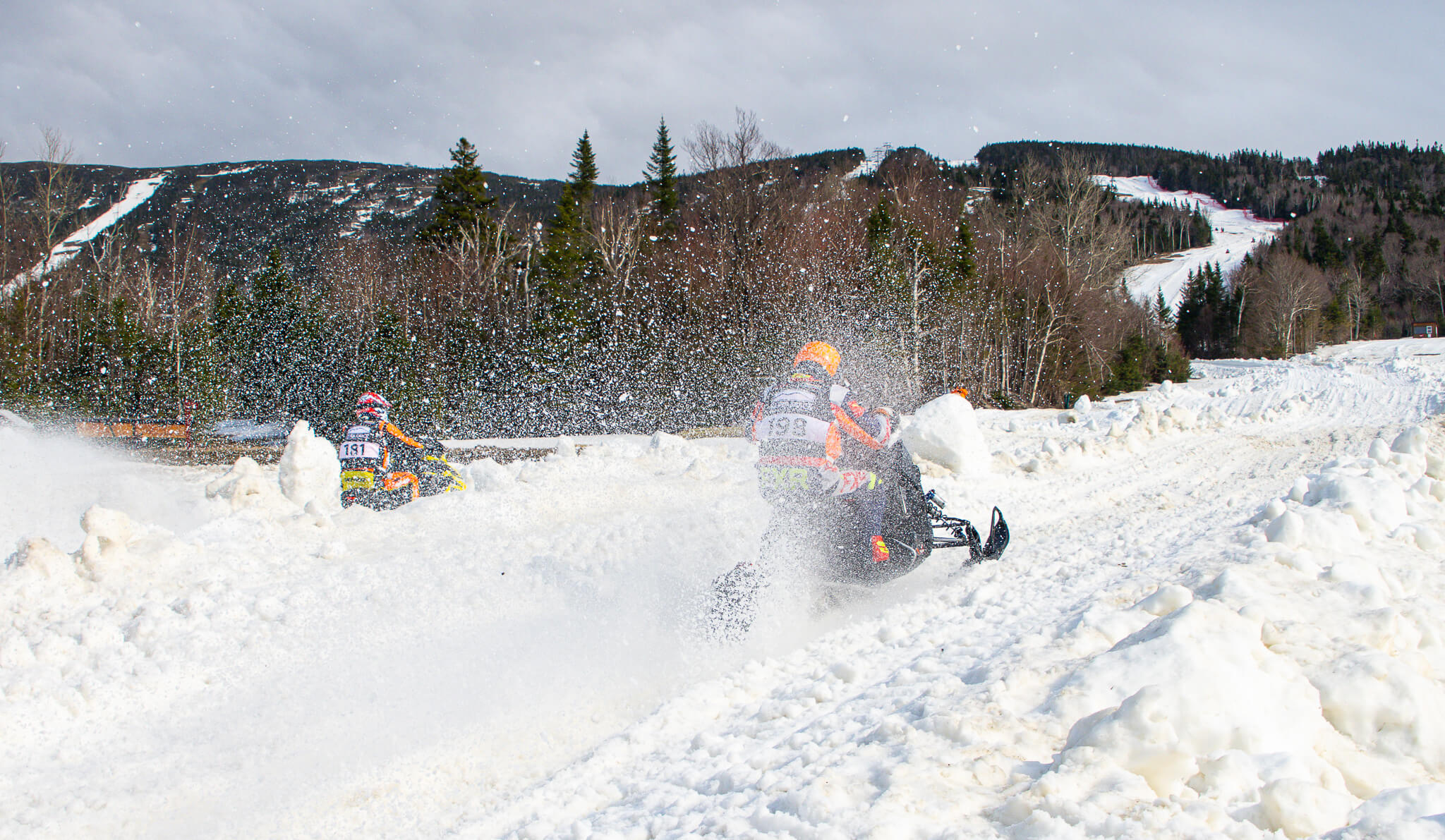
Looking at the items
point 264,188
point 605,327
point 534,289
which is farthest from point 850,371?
point 264,188

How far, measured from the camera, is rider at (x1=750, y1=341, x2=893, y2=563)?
5422 millimetres

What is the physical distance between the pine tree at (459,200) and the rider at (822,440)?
4226 cm

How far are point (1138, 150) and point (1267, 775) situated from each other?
21721 cm

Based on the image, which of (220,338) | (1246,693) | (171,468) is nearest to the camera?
(1246,693)

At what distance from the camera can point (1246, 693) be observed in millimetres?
2746

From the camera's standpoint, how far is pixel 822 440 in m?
5.41

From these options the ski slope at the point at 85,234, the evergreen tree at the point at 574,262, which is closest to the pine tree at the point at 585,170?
the evergreen tree at the point at 574,262

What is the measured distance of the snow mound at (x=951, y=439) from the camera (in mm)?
11578

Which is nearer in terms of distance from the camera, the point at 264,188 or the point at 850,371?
the point at 850,371

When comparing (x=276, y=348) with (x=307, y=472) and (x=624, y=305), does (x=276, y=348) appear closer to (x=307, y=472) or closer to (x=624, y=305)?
(x=624, y=305)

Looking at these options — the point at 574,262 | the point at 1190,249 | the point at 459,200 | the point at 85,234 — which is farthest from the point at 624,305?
the point at 85,234

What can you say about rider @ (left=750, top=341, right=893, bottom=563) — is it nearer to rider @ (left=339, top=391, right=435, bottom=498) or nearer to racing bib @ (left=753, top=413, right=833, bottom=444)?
racing bib @ (left=753, top=413, right=833, bottom=444)

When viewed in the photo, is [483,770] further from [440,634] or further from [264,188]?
[264,188]

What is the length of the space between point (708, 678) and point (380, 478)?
6.43 metres
